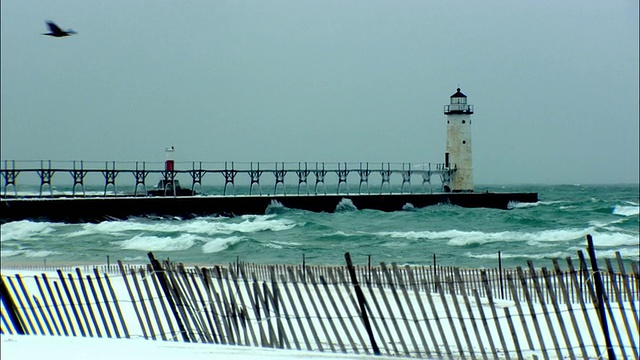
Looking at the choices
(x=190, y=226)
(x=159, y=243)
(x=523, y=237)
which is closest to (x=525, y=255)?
(x=523, y=237)

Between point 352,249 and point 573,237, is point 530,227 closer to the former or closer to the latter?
point 573,237

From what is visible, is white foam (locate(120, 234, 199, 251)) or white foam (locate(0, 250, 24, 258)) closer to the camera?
white foam (locate(0, 250, 24, 258))

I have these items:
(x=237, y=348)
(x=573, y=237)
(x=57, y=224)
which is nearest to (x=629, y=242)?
(x=573, y=237)

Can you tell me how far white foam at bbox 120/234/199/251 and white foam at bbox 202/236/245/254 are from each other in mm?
914

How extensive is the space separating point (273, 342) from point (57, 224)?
38223 millimetres

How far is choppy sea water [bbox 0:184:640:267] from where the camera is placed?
31.7 m

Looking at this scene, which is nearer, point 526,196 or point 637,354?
point 637,354

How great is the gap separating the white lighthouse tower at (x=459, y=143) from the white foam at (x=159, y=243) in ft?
87.1

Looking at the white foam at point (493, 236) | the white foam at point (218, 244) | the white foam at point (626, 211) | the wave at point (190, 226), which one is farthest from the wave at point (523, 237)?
the white foam at point (626, 211)

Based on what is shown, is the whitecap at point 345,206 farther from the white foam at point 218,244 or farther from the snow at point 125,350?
the snow at point 125,350

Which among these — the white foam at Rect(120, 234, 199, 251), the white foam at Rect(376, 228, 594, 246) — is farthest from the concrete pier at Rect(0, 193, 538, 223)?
the white foam at Rect(376, 228, 594, 246)

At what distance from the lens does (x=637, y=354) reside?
819 centimetres

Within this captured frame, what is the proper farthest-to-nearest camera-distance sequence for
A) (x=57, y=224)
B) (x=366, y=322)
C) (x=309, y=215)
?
(x=309, y=215), (x=57, y=224), (x=366, y=322)

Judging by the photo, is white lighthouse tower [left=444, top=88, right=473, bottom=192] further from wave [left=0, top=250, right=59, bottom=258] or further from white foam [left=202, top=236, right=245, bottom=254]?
wave [left=0, top=250, right=59, bottom=258]
